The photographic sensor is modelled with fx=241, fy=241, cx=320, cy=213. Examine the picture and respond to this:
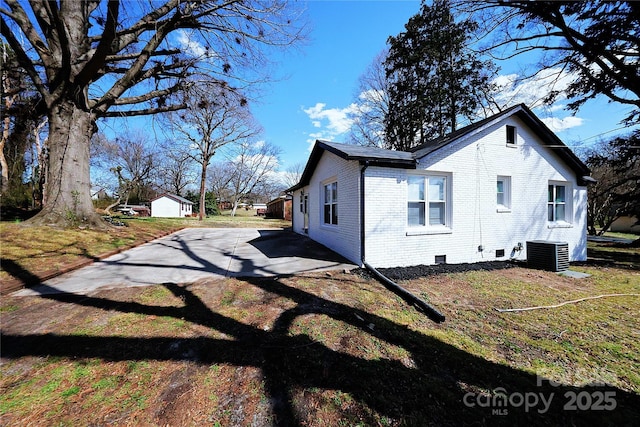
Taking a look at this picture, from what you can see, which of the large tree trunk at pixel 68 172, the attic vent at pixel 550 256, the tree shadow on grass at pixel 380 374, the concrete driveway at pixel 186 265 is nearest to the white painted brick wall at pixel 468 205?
the attic vent at pixel 550 256

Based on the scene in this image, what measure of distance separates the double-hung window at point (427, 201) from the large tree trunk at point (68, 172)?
11.1 metres

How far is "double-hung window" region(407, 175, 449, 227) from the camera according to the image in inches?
270

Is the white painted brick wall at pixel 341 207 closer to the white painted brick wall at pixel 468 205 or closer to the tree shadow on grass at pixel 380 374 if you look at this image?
the white painted brick wall at pixel 468 205

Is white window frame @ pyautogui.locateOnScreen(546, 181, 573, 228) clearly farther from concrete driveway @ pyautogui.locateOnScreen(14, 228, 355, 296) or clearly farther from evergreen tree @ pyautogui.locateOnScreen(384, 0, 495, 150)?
evergreen tree @ pyautogui.locateOnScreen(384, 0, 495, 150)

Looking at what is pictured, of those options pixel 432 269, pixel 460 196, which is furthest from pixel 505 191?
pixel 432 269

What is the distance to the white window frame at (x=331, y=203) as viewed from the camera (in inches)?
319

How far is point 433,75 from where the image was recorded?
17.2 metres

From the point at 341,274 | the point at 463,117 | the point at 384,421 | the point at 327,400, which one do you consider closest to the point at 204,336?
the point at 327,400

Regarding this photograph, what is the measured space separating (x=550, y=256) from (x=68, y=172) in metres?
15.7

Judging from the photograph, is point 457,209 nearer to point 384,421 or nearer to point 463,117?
point 384,421

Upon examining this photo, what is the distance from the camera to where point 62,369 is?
2.37 metres

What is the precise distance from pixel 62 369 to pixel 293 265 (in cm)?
441

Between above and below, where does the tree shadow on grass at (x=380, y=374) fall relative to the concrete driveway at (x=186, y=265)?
below

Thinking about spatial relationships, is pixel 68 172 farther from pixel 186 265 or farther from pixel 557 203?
pixel 557 203
